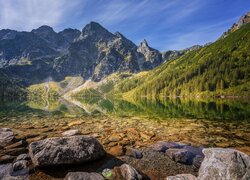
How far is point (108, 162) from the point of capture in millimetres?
14578

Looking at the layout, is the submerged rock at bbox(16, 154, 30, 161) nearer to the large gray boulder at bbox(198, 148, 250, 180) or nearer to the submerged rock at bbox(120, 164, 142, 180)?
the submerged rock at bbox(120, 164, 142, 180)

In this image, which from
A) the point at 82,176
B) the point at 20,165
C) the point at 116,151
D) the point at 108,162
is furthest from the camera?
the point at 116,151

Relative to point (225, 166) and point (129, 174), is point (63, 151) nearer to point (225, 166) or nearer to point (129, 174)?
point (129, 174)

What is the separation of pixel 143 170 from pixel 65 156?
5.33 m

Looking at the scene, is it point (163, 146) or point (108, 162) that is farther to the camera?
point (163, 146)

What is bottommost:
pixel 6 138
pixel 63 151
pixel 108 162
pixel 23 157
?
pixel 108 162

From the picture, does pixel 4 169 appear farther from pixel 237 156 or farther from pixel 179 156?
pixel 237 156

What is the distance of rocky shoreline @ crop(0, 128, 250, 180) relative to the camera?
10219mm

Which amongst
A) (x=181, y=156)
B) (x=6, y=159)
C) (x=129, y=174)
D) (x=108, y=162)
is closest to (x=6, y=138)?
(x=6, y=159)

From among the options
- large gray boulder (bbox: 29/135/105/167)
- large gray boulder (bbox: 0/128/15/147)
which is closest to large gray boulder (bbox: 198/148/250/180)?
large gray boulder (bbox: 29/135/105/167)

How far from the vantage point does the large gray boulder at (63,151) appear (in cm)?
1296

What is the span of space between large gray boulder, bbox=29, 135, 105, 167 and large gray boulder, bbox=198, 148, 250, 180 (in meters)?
7.66

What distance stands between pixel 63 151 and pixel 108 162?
3.38 m

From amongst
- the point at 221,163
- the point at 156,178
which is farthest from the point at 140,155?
the point at 221,163
